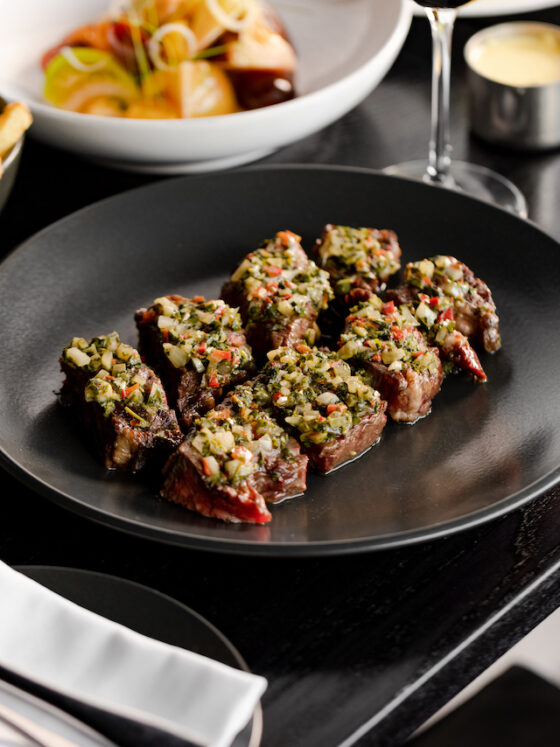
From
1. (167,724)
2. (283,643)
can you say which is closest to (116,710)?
(167,724)

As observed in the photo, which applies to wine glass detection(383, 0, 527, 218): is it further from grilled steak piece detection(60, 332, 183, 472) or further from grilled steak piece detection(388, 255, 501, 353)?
grilled steak piece detection(60, 332, 183, 472)

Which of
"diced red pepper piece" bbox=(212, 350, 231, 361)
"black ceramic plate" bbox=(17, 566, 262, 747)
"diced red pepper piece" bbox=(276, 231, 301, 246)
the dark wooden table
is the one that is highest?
"diced red pepper piece" bbox=(276, 231, 301, 246)

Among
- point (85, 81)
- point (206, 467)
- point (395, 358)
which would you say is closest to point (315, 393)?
point (395, 358)

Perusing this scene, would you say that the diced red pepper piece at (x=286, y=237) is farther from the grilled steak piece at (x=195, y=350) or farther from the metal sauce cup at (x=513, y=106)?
the metal sauce cup at (x=513, y=106)

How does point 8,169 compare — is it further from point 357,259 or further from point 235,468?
point 235,468

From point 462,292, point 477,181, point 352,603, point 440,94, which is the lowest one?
point 352,603

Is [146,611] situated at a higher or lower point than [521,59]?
lower

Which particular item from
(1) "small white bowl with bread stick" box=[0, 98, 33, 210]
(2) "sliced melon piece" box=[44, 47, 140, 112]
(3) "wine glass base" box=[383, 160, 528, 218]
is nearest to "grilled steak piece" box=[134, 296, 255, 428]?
(1) "small white bowl with bread stick" box=[0, 98, 33, 210]
